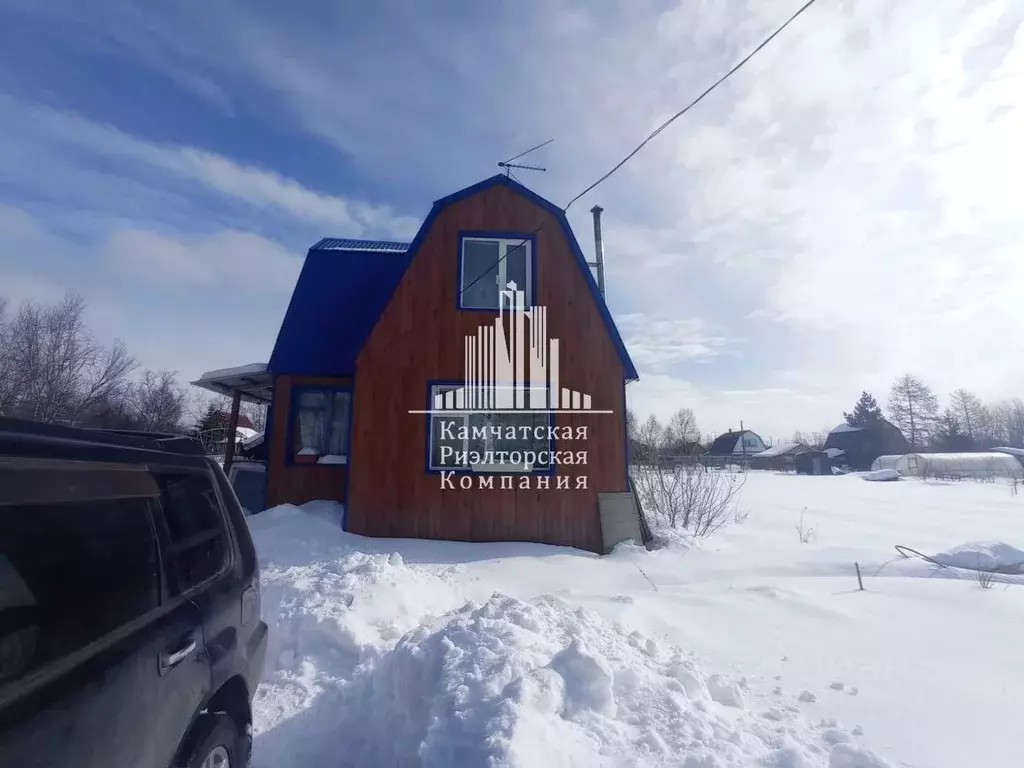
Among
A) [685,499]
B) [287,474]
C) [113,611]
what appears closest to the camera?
[113,611]

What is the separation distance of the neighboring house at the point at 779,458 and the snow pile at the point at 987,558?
53.6 meters

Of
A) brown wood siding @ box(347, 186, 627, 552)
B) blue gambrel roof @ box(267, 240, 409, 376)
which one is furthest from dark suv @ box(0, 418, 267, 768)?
blue gambrel roof @ box(267, 240, 409, 376)

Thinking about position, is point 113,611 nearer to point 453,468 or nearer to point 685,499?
point 453,468

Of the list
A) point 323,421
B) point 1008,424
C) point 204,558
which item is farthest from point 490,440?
point 1008,424

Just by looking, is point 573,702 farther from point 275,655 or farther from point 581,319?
point 581,319

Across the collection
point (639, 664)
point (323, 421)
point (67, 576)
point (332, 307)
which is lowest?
point (639, 664)

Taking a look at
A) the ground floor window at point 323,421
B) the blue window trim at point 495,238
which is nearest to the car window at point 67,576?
the blue window trim at point 495,238

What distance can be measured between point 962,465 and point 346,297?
50780 mm

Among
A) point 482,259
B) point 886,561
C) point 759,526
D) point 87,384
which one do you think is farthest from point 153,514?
point 87,384

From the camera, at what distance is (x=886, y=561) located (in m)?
7.52

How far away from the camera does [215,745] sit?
7.16 feet

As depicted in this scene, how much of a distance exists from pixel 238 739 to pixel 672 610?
13.8ft

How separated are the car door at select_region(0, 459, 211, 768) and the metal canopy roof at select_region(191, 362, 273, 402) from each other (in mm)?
9125

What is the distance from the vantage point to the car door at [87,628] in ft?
4.49
